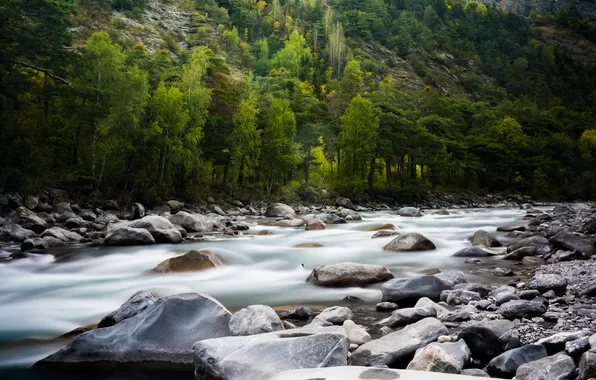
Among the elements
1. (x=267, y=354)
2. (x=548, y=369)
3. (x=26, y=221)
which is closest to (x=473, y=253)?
(x=548, y=369)

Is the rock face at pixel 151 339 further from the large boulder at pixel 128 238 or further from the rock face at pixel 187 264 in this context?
the large boulder at pixel 128 238

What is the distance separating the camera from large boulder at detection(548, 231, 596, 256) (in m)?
11.3

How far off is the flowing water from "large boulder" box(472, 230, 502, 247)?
0.63m

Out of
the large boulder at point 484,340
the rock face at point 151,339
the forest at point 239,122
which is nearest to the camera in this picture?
the large boulder at point 484,340

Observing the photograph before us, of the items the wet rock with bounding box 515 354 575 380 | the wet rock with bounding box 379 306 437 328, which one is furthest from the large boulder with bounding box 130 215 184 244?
the wet rock with bounding box 515 354 575 380

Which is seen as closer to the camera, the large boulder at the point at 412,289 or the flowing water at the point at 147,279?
the flowing water at the point at 147,279

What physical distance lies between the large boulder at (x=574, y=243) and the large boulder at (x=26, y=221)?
20262mm

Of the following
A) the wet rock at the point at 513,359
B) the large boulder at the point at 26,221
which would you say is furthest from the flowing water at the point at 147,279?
the large boulder at the point at 26,221

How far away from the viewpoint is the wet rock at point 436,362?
13.9 ft

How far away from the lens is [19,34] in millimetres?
25625

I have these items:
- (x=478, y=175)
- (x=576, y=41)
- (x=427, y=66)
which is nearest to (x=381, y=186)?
(x=478, y=175)

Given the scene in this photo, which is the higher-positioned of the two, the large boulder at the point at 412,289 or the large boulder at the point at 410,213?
Result: the large boulder at the point at 412,289

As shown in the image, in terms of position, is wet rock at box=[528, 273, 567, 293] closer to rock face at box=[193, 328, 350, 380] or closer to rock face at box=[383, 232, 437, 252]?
rock face at box=[193, 328, 350, 380]

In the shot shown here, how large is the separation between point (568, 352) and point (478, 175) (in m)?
64.0
